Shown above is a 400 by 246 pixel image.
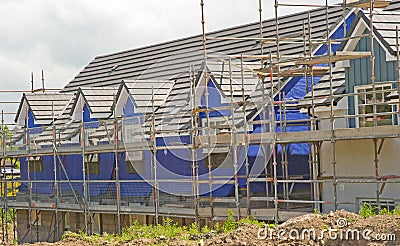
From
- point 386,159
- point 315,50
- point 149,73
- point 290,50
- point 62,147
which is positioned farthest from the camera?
point 149,73

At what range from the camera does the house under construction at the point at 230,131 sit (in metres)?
19.6

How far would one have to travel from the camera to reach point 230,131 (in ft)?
73.2

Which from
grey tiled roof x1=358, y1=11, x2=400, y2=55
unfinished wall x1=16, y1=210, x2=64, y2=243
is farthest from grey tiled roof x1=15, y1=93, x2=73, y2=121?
grey tiled roof x1=358, y1=11, x2=400, y2=55

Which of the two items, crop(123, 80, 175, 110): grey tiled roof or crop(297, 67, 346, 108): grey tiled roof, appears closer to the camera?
crop(297, 67, 346, 108): grey tiled roof

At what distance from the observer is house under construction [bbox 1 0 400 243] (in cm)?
1959

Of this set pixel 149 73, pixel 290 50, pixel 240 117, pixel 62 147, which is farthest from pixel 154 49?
pixel 240 117

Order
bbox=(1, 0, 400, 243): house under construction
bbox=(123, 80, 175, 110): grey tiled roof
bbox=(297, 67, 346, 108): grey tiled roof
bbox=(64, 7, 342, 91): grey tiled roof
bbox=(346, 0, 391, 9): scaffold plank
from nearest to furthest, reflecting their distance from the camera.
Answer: bbox=(1, 0, 400, 243): house under construction
bbox=(297, 67, 346, 108): grey tiled roof
bbox=(346, 0, 391, 9): scaffold plank
bbox=(64, 7, 342, 91): grey tiled roof
bbox=(123, 80, 175, 110): grey tiled roof

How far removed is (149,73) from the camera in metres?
31.7

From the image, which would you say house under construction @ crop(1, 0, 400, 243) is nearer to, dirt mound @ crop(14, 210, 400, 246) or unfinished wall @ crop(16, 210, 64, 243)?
unfinished wall @ crop(16, 210, 64, 243)

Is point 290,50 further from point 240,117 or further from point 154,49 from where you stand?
point 154,49

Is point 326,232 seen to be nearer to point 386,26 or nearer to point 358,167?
point 358,167

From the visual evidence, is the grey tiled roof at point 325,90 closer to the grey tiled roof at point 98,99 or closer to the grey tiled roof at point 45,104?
the grey tiled roof at point 98,99

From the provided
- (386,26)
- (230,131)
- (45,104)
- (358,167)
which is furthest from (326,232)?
(45,104)

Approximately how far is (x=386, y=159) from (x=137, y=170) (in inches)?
375
